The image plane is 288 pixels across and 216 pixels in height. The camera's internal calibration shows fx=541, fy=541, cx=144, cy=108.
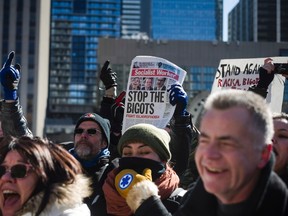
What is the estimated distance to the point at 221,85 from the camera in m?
5.38

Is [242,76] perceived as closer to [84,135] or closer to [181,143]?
[181,143]

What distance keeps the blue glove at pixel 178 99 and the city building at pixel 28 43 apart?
84614mm

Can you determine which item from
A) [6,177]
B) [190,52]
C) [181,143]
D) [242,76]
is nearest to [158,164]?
[181,143]

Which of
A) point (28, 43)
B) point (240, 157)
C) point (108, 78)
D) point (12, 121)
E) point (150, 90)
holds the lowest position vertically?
point (240, 157)

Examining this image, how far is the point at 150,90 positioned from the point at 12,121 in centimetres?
128

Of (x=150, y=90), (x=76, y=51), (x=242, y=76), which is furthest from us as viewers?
(x=76, y=51)

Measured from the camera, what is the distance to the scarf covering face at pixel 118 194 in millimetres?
3111

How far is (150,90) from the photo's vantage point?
4.80 metres

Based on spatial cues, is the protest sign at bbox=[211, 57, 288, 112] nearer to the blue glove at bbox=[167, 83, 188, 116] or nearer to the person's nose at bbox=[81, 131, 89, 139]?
the blue glove at bbox=[167, 83, 188, 116]

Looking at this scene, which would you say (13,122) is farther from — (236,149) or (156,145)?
(236,149)

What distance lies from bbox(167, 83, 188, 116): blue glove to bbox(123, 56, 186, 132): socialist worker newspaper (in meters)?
0.20

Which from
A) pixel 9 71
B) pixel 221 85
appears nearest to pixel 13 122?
pixel 9 71

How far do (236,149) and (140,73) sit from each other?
118 inches

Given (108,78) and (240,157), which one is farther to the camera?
(108,78)
